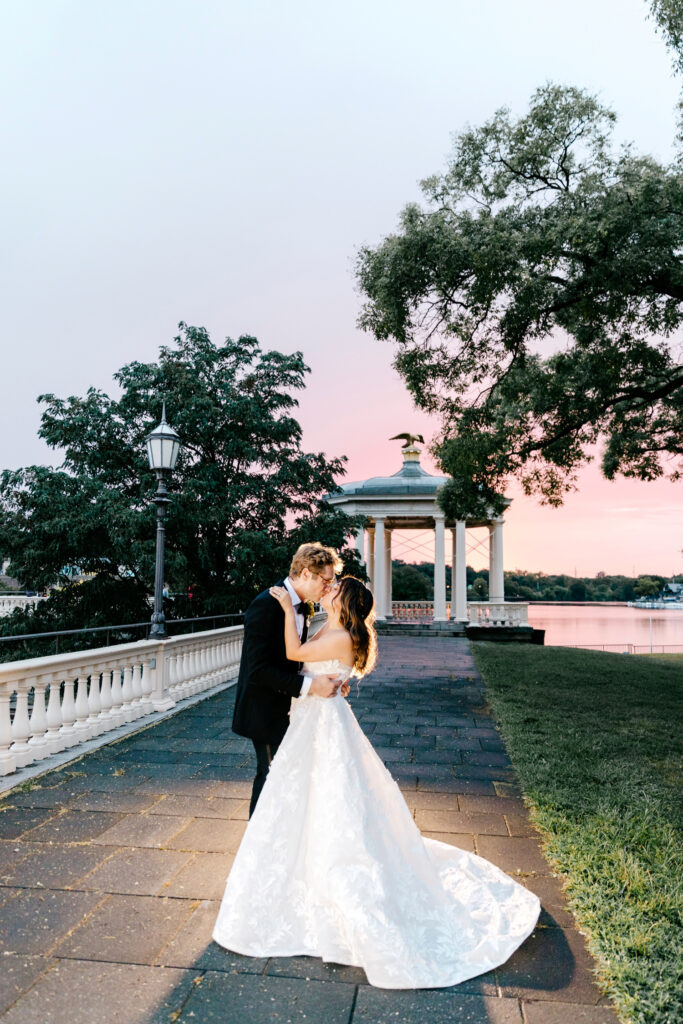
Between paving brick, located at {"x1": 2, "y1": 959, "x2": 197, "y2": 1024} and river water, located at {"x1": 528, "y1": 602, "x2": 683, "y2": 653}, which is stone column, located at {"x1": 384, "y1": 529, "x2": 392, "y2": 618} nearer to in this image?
river water, located at {"x1": 528, "y1": 602, "x2": 683, "y2": 653}

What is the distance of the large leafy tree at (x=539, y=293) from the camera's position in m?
8.38

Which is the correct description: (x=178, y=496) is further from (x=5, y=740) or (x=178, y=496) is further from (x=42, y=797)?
(x=42, y=797)

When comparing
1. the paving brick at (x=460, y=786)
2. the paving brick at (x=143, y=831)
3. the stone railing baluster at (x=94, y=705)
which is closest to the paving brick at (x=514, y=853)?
the paving brick at (x=460, y=786)

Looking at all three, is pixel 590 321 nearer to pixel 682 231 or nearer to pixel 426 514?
pixel 682 231

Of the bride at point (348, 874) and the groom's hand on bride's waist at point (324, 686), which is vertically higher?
the groom's hand on bride's waist at point (324, 686)

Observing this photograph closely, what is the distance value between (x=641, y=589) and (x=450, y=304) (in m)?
50.1

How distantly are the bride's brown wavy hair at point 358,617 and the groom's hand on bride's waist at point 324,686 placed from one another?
0.40 feet

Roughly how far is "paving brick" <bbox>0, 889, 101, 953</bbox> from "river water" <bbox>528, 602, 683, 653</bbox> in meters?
21.8

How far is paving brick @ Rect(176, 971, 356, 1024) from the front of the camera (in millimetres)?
2281

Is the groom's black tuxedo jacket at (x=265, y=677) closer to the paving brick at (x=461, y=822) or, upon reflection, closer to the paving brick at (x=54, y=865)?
the paving brick at (x=54, y=865)

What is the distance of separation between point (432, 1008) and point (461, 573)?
20718 millimetres

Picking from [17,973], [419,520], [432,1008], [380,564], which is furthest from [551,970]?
[419,520]

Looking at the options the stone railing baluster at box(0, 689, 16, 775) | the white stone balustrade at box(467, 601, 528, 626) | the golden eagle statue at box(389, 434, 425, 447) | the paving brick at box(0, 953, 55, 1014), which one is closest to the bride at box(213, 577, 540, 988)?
the paving brick at box(0, 953, 55, 1014)

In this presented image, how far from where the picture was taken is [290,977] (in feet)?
8.32
